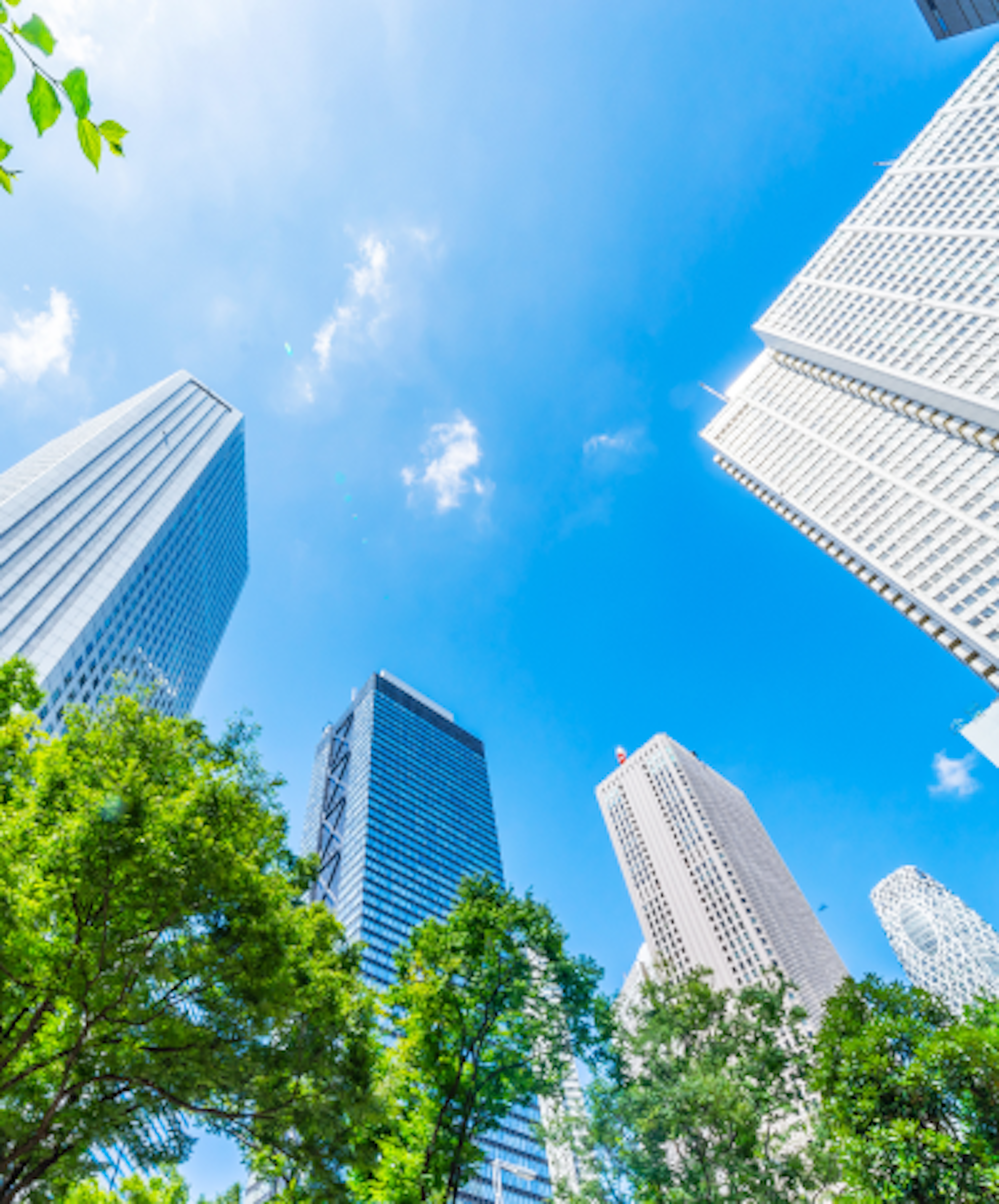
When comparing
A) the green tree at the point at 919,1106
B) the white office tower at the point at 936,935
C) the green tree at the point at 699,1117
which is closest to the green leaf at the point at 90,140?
the green tree at the point at 919,1106

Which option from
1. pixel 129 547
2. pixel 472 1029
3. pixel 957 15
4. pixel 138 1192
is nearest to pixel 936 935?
pixel 957 15

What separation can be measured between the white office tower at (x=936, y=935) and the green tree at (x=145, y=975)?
144609mm

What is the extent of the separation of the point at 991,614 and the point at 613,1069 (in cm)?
7115

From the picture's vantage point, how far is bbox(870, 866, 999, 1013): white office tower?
120 metres

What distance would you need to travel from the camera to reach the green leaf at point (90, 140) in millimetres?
1900

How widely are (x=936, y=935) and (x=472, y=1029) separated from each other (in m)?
159

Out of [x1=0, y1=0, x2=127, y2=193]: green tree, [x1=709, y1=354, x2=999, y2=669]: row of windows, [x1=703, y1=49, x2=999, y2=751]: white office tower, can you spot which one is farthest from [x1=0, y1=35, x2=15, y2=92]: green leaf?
[x1=709, y1=354, x2=999, y2=669]: row of windows

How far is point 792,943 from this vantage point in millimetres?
125750

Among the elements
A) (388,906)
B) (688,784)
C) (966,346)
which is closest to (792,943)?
(688,784)

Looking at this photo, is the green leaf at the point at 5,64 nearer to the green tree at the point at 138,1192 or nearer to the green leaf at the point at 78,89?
the green leaf at the point at 78,89

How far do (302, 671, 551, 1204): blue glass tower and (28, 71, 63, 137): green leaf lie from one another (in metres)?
94.6

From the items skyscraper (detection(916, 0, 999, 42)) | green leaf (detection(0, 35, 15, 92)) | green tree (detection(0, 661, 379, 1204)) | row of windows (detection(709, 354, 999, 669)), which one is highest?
row of windows (detection(709, 354, 999, 669))

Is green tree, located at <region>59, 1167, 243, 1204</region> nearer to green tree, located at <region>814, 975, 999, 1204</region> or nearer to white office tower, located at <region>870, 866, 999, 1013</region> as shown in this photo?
green tree, located at <region>814, 975, 999, 1204</region>

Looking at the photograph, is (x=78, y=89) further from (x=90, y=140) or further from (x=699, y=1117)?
(x=699, y=1117)
